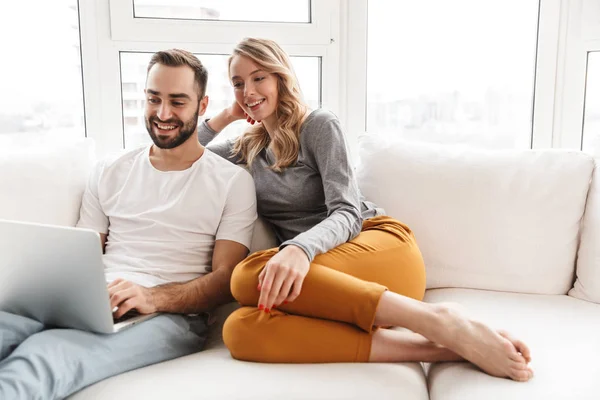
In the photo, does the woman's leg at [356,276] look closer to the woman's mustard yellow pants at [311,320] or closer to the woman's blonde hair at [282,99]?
the woman's mustard yellow pants at [311,320]

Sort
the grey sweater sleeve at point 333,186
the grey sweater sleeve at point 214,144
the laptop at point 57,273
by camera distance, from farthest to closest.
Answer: the grey sweater sleeve at point 214,144, the grey sweater sleeve at point 333,186, the laptop at point 57,273

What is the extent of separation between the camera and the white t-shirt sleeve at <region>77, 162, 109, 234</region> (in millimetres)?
1689

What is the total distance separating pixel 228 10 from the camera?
2.32m

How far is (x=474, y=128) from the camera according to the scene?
2482 millimetres

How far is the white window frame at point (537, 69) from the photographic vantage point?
2354 mm

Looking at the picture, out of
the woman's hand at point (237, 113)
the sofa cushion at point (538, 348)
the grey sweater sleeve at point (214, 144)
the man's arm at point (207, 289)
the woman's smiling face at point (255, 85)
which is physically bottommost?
Answer: the sofa cushion at point (538, 348)

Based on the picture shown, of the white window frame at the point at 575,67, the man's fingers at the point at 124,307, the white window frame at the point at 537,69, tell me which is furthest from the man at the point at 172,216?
the white window frame at the point at 575,67

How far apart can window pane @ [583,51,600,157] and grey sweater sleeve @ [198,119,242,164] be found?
58.8 inches

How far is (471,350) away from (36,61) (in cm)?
191

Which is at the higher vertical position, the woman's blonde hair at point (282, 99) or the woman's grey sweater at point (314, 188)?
the woman's blonde hair at point (282, 99)

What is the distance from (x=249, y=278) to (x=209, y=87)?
1.20 m

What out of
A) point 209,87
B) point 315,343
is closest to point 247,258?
point 315,343

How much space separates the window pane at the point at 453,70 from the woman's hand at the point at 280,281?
1303 millimetres

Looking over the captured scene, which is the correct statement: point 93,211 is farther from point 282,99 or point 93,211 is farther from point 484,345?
point 484,345
